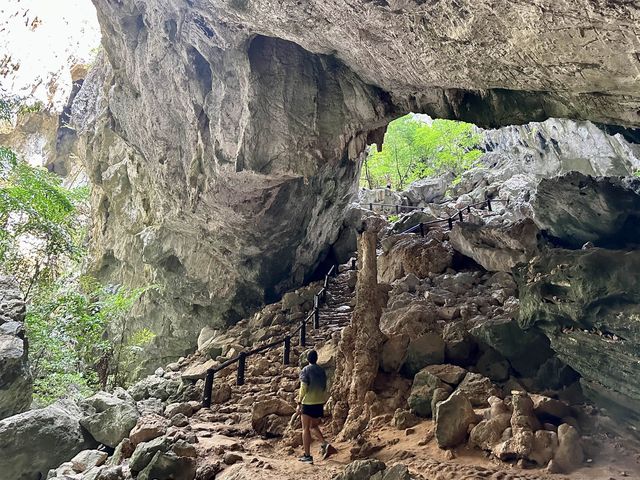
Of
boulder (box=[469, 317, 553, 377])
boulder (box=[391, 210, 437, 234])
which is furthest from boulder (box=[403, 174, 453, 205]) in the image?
boulder (box=[469, 317, 553, 377])

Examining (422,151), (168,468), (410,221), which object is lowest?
(168,468)

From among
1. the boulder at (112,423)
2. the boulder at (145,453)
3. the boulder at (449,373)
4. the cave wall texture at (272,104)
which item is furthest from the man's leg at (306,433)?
the cave wall texture at (272,104)

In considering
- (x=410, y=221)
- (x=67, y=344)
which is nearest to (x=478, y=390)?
(x=410, y=221)

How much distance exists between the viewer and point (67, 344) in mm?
12008

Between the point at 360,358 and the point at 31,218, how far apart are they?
391 inches

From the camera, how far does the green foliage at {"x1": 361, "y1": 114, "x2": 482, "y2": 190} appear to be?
92.9ft

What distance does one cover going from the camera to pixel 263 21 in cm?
630

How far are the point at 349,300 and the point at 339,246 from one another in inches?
163

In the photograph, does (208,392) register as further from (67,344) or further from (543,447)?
(67,344)

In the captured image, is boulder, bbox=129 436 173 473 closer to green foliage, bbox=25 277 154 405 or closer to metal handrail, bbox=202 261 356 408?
metal handrail, bbox=202 261 356 408

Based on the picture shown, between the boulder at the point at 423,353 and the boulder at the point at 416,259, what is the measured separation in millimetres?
4628

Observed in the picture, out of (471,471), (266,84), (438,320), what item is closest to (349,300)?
(438,320)

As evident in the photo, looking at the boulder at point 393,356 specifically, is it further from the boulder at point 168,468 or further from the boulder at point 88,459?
the boulder at point 88,459

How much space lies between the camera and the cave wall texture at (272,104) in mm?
3889
